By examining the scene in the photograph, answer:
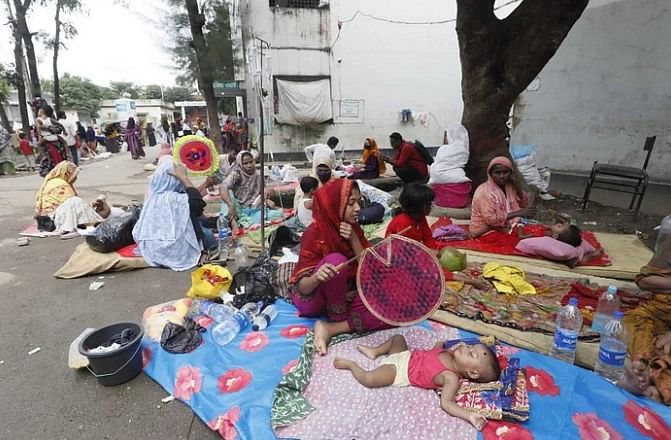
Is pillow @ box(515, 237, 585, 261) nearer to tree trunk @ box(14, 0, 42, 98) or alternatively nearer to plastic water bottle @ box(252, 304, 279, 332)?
plastic water bottle @ box(252, 304, 279, 332)

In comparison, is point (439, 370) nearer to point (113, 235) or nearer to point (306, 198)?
point (306, 198)

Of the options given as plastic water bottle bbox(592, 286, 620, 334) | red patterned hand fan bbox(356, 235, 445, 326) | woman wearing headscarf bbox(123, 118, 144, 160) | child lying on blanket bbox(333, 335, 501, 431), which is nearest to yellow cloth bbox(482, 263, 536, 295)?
plastic water bottle bbox(592, 286, 620, 334)

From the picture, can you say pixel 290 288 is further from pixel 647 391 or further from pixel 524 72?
pixel 524 72

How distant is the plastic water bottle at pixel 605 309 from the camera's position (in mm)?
2638

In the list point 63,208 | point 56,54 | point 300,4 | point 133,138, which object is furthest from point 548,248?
point 56,54

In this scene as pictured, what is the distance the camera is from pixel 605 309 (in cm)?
277

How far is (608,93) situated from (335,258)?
9697 millimetres

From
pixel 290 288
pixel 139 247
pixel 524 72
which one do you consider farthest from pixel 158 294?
pixel 524 72

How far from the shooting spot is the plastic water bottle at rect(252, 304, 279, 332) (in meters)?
2.88

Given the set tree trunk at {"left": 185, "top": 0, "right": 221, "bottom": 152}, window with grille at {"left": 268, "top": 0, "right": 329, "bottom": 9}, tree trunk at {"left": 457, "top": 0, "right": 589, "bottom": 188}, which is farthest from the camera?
window with grille at {"left": 268, "top": 0, "right": 329, "bottom": 9}

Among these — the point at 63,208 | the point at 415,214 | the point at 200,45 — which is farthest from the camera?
the point at 200,45

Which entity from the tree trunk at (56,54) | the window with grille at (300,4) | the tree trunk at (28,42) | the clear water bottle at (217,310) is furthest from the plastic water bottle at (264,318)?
the tree trunk at (56,54)

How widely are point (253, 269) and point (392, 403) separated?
180 centimetres

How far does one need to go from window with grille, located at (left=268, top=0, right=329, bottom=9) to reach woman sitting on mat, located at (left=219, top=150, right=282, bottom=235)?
938 cm
